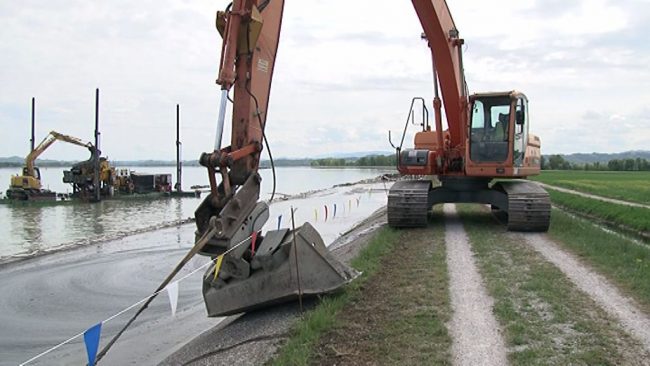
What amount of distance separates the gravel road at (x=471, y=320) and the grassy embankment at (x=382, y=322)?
0.38 feet

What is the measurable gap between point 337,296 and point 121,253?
1005 cm

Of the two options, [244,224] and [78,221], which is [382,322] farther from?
[78,221]

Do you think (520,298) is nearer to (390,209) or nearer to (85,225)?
(390,209)

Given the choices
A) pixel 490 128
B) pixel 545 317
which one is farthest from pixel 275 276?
pixel 490 128

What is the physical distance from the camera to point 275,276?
7.21 metres

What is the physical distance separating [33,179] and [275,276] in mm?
38066

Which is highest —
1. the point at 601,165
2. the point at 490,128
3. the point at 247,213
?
the point at 490,128

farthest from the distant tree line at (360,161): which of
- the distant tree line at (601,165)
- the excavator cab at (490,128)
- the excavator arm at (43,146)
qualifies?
the excavator cab at (490,128)

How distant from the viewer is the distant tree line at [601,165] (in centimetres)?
8244

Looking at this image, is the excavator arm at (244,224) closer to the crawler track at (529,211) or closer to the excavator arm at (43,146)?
the crawler track at (529,211)

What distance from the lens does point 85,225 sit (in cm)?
2389

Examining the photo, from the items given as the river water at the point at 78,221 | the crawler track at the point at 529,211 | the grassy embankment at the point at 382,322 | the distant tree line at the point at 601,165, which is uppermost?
the distant tree line at the point at 601,165

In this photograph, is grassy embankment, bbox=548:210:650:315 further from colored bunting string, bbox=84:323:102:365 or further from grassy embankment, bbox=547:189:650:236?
colored bunting string, bbox=84:323:102:365

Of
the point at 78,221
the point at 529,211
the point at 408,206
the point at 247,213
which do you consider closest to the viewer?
the point at 247,213
